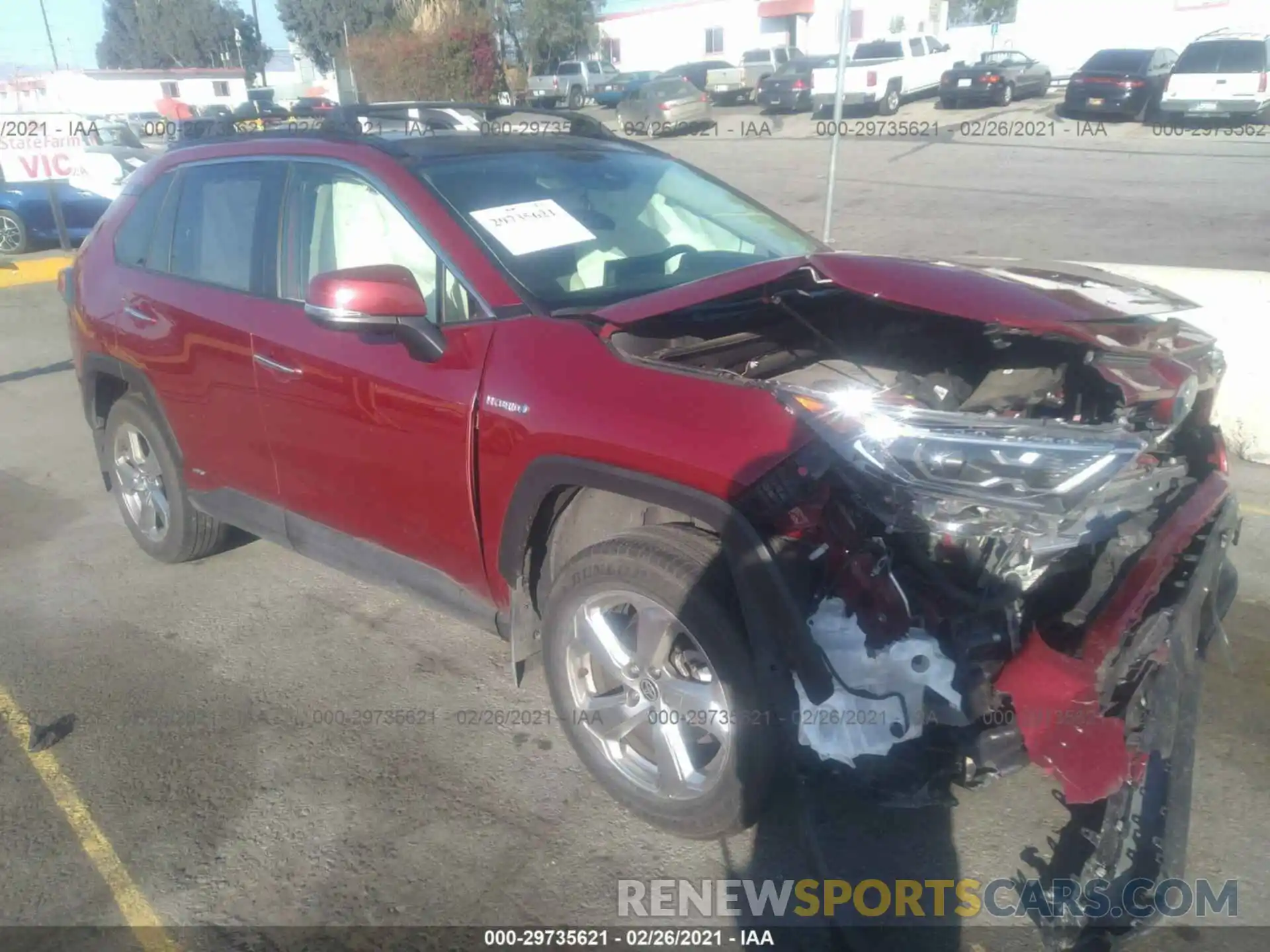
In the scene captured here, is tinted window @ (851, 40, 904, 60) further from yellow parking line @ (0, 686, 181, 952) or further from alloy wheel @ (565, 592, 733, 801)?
yellow parking line @ (0, 686, 181, 952)

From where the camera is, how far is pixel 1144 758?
2471mm

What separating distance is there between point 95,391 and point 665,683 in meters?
3.50

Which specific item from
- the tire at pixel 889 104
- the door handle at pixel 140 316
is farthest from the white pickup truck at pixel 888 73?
the door handle at pixel 140 316

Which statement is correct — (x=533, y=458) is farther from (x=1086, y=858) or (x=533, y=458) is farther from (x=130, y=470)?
(x=130, y=470)

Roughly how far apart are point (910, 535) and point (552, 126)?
9.03 ft

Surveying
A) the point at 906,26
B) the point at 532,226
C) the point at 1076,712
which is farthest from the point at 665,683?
the point at 906,26

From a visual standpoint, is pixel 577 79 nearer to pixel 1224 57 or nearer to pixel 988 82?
pixel 988 82

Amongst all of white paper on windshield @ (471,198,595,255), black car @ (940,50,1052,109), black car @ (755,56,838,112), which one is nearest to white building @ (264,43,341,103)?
black car @ (755,56,838,112)

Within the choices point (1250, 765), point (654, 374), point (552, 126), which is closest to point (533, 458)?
point (654, 374)

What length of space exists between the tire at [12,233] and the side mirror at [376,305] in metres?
13.7

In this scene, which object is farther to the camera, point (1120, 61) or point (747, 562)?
point (1120, 61)

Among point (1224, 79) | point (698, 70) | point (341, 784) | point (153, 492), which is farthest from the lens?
point (698, 70)

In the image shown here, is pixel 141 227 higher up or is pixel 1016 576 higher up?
pixel 141 227

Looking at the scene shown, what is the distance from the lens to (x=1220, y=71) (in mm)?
21859
